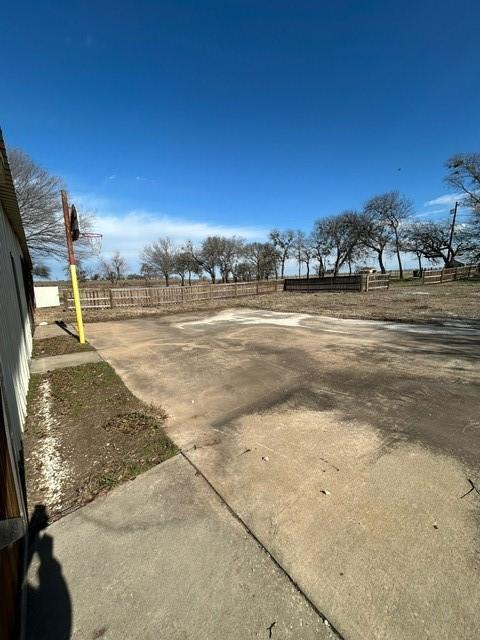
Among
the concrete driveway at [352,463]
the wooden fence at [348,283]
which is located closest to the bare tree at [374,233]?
the wooden fence at [348,283]

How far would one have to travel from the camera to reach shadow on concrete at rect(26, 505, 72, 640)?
1.41 m

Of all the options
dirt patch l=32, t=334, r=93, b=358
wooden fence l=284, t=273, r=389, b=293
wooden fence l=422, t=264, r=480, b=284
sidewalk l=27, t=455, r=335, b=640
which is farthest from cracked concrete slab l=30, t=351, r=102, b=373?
wooden fence l=422, t=264, r=480, b=284

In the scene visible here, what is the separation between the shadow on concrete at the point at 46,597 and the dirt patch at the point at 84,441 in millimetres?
256

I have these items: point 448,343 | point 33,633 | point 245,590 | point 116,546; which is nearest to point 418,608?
point 245,590

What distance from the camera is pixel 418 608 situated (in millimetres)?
1439

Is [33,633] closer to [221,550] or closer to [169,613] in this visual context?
[169,613]

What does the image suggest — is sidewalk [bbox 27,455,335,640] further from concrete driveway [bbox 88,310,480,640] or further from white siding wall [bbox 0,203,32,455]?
white siding wall [bbox 0,203,32,455]

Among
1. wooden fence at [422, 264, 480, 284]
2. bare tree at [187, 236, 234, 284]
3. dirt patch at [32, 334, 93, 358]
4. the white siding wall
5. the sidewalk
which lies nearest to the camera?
the sidewalk

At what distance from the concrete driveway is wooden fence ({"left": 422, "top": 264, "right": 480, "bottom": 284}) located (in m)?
23.5

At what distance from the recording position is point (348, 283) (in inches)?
922

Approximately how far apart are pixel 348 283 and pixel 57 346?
2128 centimetres

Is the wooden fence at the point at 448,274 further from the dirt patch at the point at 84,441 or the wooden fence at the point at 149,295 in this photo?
the dirt patch at the point at 84,441

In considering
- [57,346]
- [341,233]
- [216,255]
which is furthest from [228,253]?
[57,346]

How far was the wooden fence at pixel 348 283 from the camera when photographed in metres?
22.6
